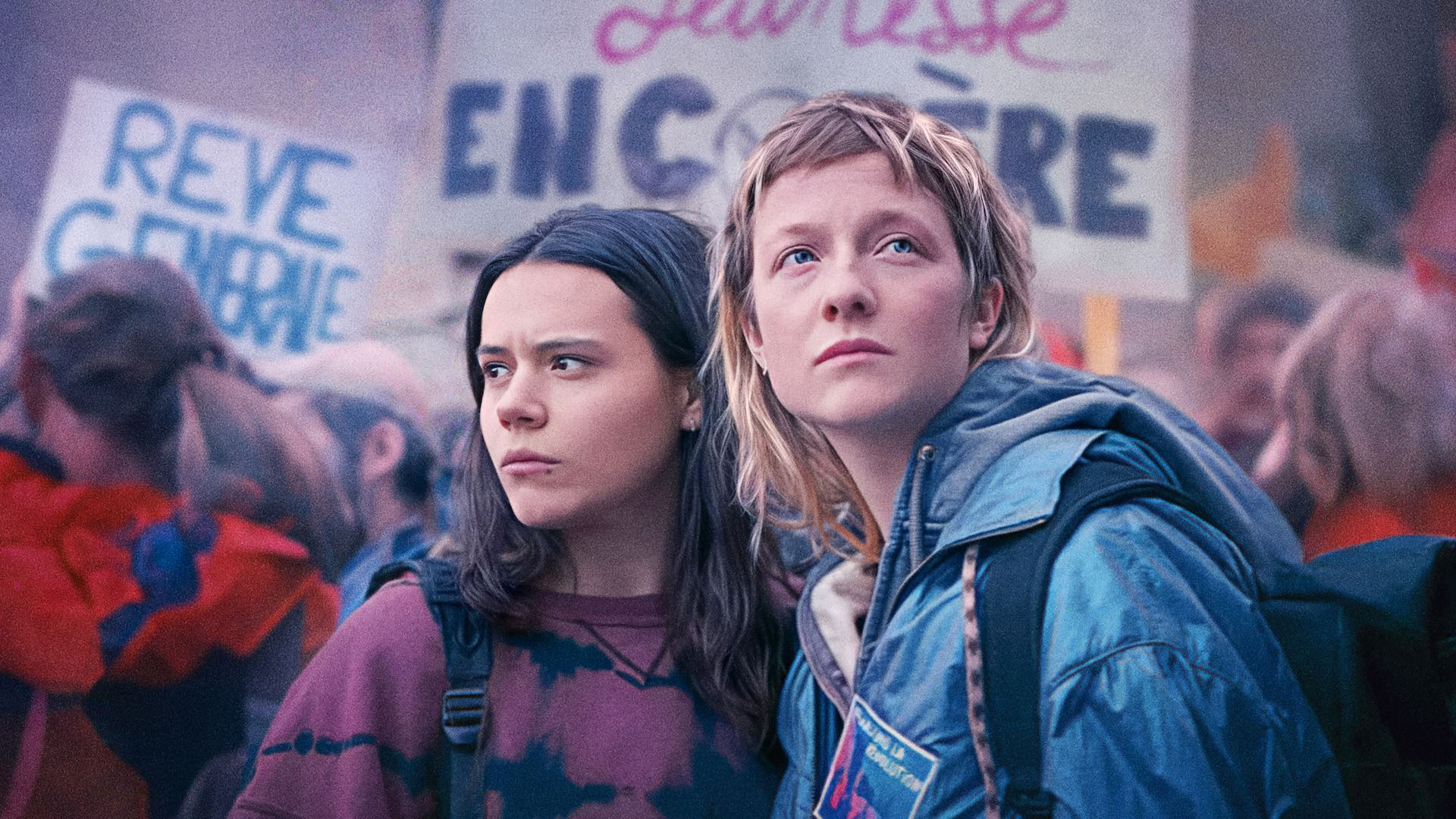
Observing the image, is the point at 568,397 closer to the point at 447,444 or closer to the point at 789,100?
the point at 447,444

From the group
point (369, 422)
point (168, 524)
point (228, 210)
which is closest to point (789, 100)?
point (369, 422)

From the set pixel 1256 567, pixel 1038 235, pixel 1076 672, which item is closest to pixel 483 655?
pixel 1076 672

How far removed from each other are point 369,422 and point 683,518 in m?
1.87

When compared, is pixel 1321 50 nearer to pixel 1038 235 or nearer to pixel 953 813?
pixel 1038 235

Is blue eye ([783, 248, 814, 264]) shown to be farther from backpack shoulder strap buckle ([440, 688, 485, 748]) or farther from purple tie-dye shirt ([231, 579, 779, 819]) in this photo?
backpack shoulder strap buckle ([440, 688, 485, 748])

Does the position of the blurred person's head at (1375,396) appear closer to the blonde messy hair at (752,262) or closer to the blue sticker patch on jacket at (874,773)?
the blonde messy hair at (752,262)

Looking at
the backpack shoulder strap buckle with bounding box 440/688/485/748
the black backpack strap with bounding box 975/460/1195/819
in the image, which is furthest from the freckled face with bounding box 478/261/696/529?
the black backpack strap with bounding box 975/460/1195/819

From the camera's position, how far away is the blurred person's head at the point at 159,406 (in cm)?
296

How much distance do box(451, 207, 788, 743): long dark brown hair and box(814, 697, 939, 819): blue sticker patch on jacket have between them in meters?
0.30

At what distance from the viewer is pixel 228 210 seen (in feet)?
10.8

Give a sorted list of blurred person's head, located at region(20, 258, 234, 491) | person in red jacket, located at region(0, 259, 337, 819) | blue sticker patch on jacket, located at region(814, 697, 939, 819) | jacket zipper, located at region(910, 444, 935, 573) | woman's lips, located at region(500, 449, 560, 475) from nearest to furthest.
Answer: blue sticker patch on jacket, located at region(814, 697, 939, 819) → jacket zipper, located at region(910, 444, 935, 573) → woman's lips, located at region(500, 449, 560, 475) → person in red jacket, located at region(0, 259, 337, 819) → blurred person's head, located at region(20, 258, 234, 491)

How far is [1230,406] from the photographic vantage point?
10.8 feet

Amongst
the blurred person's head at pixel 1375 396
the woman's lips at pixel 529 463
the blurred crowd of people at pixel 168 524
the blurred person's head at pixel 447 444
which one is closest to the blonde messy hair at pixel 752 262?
the woman's lips at pixel 529 463

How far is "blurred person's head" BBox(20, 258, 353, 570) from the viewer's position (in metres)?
2.96
